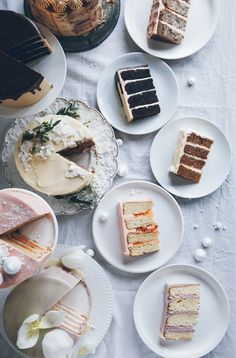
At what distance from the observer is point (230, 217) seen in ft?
5.75

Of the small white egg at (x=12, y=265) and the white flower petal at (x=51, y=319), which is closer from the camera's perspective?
the small white egg at (x=12, y=265)

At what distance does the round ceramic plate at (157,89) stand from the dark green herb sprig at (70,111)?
78 millimetres

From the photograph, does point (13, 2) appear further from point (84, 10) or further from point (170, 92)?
point (170, 92)

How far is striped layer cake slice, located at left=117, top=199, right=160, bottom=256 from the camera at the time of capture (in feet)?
5.56

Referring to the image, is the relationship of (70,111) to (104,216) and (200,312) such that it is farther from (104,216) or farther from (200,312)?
(200,312)

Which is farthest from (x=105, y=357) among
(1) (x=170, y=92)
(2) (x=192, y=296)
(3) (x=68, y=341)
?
(1) (x=170, y=92)

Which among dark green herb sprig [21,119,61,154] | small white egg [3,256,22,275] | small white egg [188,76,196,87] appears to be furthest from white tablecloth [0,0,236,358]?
small white egg [3,256,22,275]

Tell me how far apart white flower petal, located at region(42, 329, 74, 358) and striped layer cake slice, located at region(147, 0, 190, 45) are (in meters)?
0.86

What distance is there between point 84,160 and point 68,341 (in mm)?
484

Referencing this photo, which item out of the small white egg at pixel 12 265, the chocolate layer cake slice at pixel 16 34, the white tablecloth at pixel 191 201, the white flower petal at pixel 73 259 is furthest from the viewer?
the white tablecloth at pixel 191 201

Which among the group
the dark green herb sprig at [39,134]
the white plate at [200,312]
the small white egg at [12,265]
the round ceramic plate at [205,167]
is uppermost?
the dark green herb sprig at [39,134]

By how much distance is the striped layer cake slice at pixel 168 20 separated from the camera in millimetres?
1703

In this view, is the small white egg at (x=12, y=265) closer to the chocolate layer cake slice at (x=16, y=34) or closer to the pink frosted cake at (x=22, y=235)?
the pink frosted cake at (x=22, y=235)

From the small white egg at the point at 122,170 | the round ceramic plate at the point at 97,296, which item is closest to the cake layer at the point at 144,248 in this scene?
the round ceramic plate at the point at 97,296
